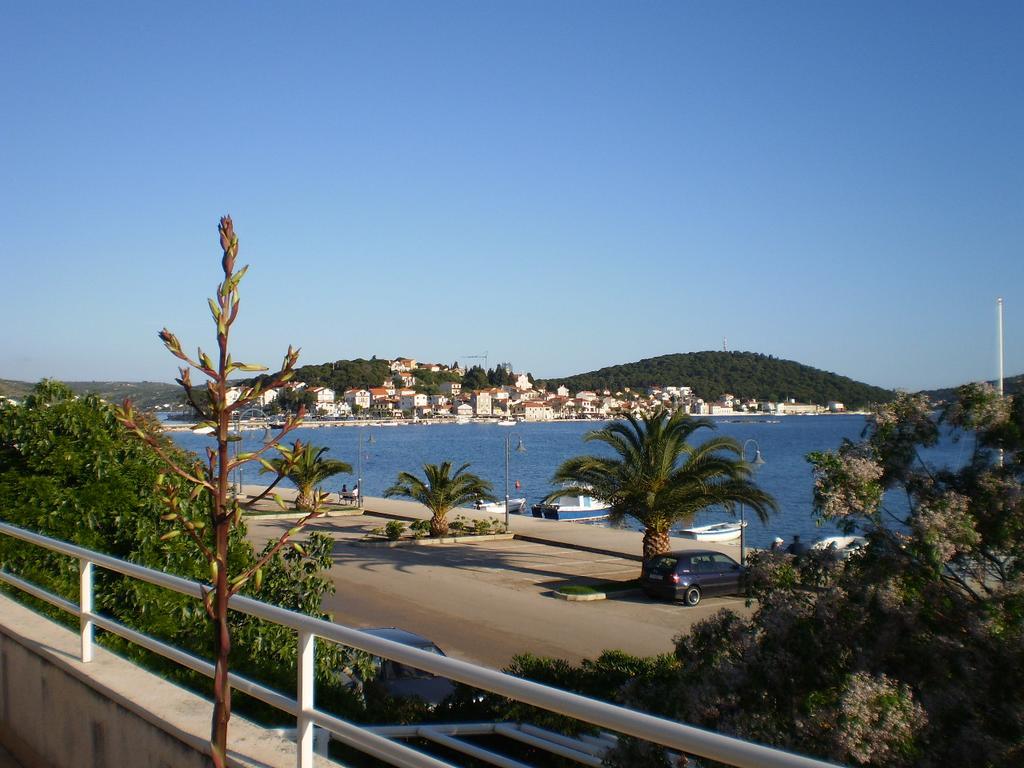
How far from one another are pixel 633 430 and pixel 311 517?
78.3ft

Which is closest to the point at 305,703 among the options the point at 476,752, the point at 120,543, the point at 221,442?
the point at 476,752

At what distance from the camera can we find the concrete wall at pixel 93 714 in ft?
11.9

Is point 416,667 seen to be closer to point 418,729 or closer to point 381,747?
point 381,747

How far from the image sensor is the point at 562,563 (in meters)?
27.8

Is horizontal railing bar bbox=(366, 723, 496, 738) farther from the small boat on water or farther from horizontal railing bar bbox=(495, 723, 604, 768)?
the small boat on water

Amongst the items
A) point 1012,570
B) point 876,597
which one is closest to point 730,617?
point 876,597

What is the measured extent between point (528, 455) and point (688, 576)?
94338 mm

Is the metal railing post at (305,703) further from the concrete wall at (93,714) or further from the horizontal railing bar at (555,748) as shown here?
the horizontal railing bar at (555,748)

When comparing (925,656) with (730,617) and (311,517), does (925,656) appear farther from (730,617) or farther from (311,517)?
(311,517)

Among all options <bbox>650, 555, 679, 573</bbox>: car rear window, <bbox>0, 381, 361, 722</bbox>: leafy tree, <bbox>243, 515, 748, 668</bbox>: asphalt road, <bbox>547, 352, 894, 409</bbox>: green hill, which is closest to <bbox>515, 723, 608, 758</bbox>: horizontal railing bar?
<bbox>0, 381, 361, 722</bbox>: leafy tree

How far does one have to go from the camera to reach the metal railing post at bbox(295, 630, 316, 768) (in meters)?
3.12

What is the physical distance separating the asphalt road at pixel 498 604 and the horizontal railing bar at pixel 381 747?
12.5 meters

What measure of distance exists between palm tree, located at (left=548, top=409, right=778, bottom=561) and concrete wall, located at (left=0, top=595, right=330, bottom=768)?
783 inches

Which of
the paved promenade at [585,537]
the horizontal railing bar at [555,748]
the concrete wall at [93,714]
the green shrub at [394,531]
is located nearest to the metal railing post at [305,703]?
the concrete wall at [93,714]
